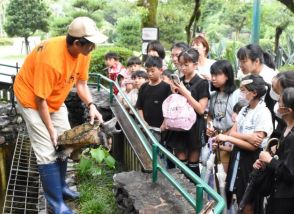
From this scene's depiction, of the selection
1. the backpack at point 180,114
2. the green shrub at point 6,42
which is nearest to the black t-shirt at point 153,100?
the backpack at point 180,114

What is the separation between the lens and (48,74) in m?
3.20

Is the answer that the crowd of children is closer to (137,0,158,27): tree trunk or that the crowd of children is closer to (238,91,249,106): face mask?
(238,91,249,106): face mask

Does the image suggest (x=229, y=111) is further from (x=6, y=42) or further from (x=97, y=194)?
(x=6, y=42)

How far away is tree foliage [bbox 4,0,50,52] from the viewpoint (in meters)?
23.9

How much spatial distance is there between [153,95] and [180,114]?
58 centimetres

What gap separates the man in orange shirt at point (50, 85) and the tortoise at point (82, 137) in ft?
0.25

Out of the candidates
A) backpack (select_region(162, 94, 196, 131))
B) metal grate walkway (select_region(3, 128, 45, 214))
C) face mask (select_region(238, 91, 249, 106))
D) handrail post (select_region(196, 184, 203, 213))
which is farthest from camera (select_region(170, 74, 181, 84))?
metal grate walkway (select_region(3, 128, 45, 214))

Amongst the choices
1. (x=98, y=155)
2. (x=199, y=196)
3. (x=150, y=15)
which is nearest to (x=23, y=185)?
(x=98, y=155)

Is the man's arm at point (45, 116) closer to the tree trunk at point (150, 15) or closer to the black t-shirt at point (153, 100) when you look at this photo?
the black t-shirt at point (153, 100)

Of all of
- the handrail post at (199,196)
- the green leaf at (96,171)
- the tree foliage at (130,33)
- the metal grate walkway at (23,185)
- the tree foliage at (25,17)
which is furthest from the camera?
the tree foliage at (25,17)

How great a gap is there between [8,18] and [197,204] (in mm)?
24316

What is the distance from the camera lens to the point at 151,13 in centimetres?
949

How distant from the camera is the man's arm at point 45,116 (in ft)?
10.7

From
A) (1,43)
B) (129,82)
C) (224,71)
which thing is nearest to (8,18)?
(1,43)
